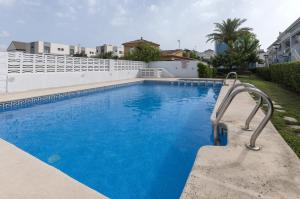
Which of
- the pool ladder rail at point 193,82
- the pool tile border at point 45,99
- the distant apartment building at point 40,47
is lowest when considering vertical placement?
the pool tile border at point 45,99

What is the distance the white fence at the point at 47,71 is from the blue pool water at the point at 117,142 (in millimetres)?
3250

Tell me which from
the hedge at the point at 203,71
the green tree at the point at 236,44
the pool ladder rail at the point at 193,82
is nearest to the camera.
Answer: the pool ladder rail at the point at 193,82

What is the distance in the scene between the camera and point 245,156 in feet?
11.6

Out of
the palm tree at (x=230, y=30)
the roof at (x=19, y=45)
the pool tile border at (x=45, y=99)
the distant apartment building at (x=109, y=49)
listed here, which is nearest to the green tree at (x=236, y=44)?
the palm tree at (x=230, y=30)

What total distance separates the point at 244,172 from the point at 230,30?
30.7 metres

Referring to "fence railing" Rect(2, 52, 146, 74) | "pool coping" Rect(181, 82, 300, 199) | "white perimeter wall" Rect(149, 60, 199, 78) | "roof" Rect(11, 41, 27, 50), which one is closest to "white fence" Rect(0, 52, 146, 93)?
"fence railing" Rect(2, 52, 146, 74)

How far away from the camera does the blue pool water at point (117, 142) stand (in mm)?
3986

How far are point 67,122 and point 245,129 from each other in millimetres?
5852

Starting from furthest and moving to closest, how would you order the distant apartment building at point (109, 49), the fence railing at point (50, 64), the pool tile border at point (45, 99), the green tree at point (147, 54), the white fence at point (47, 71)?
the distant apartment building at point (109, 49) < the green tree at point (147, 54) < the fence railing at point (50, 64) < the white fence at point (47, 71) < the pool tile border at point (45, 99)

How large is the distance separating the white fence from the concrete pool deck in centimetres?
901

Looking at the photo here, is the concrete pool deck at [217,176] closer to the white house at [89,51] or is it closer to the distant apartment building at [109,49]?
the distant apartment building at [109,49]

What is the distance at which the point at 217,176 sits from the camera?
9.51 ft

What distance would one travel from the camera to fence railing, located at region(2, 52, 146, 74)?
464 inches

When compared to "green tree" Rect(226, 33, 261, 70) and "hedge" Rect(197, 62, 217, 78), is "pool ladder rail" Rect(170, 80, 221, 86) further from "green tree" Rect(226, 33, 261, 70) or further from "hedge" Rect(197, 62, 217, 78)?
"green tree" Rect(226, 33, 261, 70)
